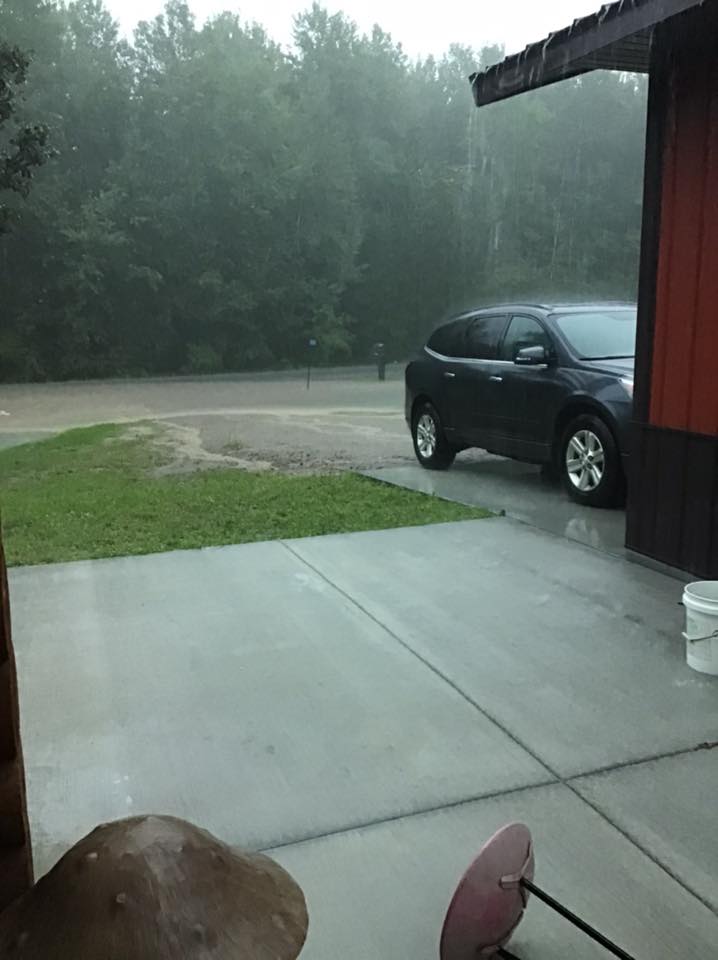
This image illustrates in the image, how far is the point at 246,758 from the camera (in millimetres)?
2781

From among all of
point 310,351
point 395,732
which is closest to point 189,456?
point 310,351

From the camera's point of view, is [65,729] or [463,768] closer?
[463,768]

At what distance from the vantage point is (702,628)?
10.9 feet

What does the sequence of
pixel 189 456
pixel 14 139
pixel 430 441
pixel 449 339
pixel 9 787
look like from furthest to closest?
1. pixel 14 139
2. pixel 189 456
3. pixel 430 441
4. pixel 449 339
5. pixel 9 787

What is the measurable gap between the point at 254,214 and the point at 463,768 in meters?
13.5

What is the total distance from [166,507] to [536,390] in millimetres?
3056

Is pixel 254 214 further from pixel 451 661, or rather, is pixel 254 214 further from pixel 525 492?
pixel 451 661

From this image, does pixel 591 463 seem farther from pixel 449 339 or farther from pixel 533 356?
pixel 449 339

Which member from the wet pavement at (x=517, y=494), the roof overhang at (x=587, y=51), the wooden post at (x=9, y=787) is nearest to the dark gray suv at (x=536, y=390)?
the wet pavement at (x=517, y=494)

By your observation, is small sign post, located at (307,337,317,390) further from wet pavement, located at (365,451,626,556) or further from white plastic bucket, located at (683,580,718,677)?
Result: white plastic bucket, located at (683,580,718,677)

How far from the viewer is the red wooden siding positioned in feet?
14.0

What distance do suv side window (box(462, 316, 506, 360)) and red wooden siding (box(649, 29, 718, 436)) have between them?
117 inches

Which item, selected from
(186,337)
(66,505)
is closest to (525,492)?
(66,505)

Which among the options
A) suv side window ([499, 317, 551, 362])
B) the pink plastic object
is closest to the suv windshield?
suv side window ([499, 317, 551, 362])
